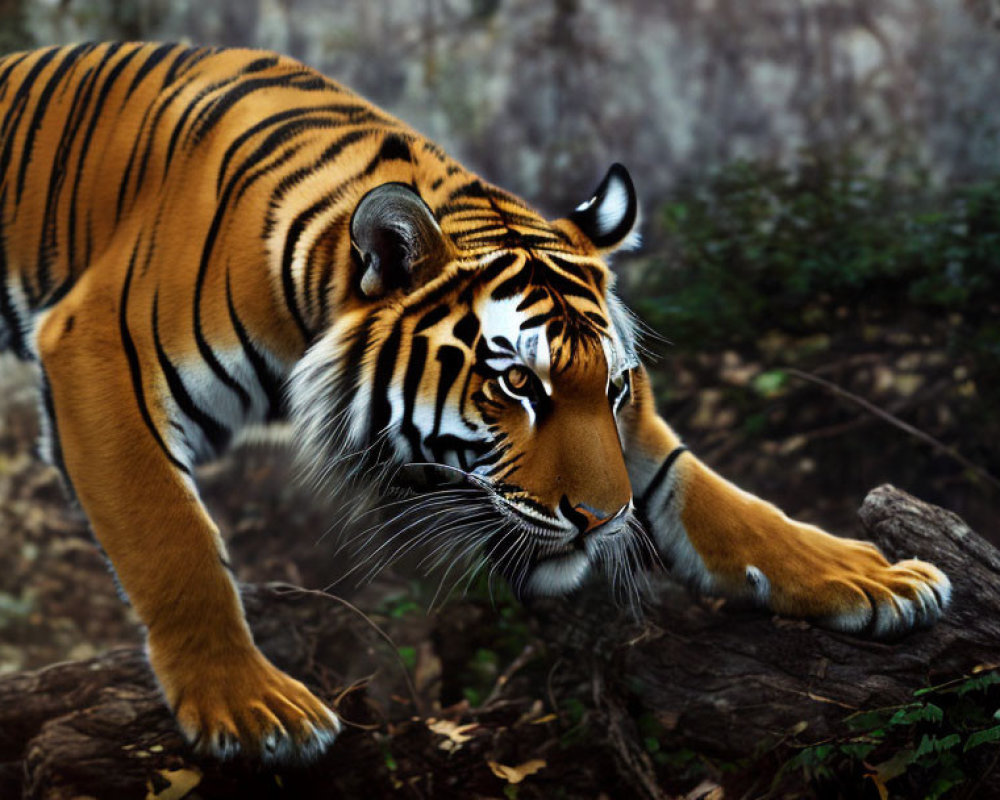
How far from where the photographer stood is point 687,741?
2.41 metres

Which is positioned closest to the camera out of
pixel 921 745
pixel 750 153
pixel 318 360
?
pixel 921 745

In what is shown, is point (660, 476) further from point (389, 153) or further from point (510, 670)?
point (389, 153)

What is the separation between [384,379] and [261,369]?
0.42 meters

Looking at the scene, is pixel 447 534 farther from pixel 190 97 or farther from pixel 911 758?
pixel 190 97

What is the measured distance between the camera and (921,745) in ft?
6.40

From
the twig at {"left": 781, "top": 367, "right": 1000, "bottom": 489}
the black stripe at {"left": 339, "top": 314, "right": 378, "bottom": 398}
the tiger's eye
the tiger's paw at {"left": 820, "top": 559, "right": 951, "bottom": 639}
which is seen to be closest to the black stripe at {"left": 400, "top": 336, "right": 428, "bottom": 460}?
the black stripe at {"left": 339, "top": 314, "right": 378, "bottom": 398}

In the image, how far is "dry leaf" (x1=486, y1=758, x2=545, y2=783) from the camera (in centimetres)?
244

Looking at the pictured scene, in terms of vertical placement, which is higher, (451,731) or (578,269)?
(578,269)

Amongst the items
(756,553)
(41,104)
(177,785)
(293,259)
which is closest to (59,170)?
(41,104)

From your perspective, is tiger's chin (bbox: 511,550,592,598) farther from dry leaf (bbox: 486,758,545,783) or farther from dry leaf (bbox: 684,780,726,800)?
dry leaf (bbox: 684,780,726,800)

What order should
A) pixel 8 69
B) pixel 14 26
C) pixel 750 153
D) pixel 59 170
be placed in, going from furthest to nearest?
pixel 750 153, pixel 14 26, pixel 8 69, pixel 59 170

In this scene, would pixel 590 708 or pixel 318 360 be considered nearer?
pixel 318 360

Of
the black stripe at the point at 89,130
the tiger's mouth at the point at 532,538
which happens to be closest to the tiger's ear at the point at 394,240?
the tiger's mouth at the point at 532,538

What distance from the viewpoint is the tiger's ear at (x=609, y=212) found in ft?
8.31
